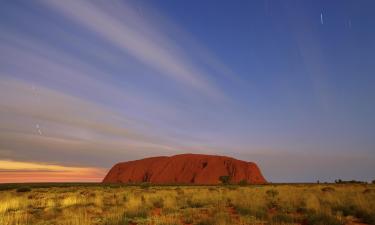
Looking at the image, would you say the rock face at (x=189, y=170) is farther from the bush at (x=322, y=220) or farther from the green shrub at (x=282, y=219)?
the bush at (x=322, y=220)

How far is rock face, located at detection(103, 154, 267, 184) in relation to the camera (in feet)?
485

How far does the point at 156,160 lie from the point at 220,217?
164 metres

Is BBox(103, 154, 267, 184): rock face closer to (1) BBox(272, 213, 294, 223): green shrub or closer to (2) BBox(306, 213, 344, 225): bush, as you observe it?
(1) BBox(272, 213, 294, 223): green shrub

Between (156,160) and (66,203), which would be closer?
(66,203)

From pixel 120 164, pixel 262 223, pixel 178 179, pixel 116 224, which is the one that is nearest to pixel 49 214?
pixel 116 224

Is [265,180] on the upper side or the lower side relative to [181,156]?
lower

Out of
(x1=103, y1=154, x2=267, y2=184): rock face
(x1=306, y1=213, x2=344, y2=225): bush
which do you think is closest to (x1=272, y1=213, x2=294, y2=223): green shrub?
(x1=306, y1=213, x2=344, y2=225): bush

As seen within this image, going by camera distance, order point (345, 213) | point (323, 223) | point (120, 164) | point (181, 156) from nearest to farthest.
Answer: point (323, 223)
point (345, 213)
point (181, 156)
point (120, 164)

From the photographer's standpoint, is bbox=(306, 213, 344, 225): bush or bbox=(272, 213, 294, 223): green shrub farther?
bbox=(272, 213, 294, 223): green shrub

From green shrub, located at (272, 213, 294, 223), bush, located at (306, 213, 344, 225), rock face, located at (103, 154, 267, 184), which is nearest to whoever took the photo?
bush, located at (306, 213, 344, 225)

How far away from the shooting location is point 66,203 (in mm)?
21406

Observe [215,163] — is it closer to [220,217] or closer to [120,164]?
[120,164]

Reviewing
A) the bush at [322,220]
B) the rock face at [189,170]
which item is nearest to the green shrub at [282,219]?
the bush at [322,220]

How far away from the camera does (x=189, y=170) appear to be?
156 m
